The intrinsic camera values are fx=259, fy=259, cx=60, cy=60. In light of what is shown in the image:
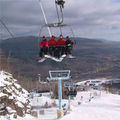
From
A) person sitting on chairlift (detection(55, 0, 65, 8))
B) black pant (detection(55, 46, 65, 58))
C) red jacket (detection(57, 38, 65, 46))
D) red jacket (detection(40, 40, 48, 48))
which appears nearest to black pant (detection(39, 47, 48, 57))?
red jacket (detection(40, 40, 48, 48))

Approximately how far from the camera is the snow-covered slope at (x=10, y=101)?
1349 cm

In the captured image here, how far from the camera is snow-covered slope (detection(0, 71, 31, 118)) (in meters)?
13.5

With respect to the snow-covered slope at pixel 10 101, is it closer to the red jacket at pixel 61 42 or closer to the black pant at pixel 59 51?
the black pant at pixel 59 51

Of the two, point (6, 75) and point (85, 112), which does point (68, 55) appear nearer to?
point (85, 112)

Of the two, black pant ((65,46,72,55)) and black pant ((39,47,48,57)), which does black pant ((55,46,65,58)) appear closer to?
Answer: black pant ((65,46,72,55))

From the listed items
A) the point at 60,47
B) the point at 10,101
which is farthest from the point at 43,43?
the point at 10,101

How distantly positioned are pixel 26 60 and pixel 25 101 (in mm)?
160252

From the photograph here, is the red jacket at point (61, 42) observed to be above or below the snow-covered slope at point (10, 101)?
above

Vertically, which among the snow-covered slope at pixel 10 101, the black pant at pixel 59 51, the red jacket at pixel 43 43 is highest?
the red jacket at pixel 43 43

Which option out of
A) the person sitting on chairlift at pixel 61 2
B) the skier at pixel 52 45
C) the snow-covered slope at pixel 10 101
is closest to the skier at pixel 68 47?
the skier at pixel 52 45

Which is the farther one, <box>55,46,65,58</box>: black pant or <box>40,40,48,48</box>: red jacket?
<box>55,46,65,58</box>: black pant

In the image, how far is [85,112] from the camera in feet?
35.8

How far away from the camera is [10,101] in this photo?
14.5 m

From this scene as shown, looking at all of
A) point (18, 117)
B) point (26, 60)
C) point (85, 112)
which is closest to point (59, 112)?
point (85, 112)
